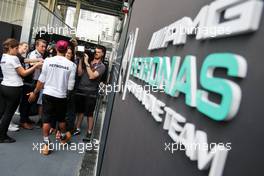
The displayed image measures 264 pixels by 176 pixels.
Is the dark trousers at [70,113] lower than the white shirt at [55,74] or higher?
lower

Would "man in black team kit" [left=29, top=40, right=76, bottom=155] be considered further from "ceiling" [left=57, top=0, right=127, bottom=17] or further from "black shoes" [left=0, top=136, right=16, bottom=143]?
"ceiling" [left=57, top=0, right=127, bottom=17]

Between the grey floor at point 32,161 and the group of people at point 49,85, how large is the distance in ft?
0.61

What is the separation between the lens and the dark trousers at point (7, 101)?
4.72m

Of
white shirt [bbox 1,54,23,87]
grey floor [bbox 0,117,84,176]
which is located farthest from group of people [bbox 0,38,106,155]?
grey floor [bbox 0,117,84,176]

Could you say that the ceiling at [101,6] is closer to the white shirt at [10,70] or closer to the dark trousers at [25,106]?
the dark trousers at [25,106]

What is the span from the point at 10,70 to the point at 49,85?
598mm

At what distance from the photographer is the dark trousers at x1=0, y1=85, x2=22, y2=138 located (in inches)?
186

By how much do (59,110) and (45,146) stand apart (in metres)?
0.55

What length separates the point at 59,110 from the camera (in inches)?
190

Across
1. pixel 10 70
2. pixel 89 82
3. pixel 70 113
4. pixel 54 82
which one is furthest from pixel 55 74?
pixel 70 113

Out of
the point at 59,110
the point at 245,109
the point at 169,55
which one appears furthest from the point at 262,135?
the point at 59,110

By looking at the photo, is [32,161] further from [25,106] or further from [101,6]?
[101,6]

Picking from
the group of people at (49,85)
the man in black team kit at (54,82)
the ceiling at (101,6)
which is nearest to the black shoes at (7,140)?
the group of people at (49,85)

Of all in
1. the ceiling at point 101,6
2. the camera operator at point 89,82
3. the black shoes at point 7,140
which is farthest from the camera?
the ceiling at point 101,6
